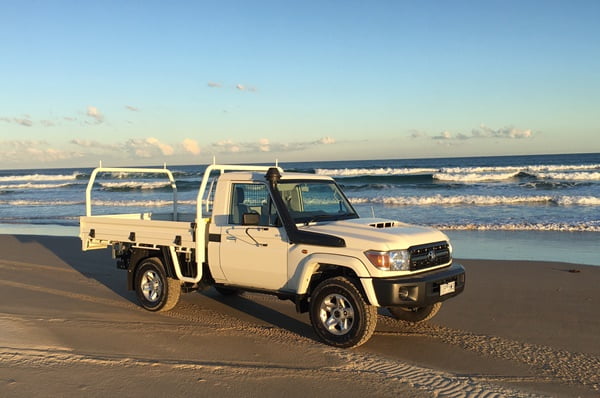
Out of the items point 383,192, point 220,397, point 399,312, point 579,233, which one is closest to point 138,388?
point 220,397

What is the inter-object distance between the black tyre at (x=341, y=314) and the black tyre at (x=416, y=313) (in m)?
1.25

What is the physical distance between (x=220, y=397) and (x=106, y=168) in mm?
5133

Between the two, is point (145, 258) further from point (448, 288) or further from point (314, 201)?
point (448, 288)

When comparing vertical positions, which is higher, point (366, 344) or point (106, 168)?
point (106, 168)

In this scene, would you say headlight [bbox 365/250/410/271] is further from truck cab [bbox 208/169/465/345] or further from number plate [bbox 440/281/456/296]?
number plate [bbox 440/281/456/296]

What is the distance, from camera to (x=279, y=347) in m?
6.05

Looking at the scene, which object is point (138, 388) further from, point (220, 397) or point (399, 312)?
point (399, 312)

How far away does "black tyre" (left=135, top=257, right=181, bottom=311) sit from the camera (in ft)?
25.1

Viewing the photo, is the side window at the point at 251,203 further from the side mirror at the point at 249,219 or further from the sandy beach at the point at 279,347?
the sandy beach at the point at 279,347

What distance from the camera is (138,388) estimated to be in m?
4.75

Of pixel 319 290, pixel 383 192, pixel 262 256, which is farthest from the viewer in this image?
pixel 383 192

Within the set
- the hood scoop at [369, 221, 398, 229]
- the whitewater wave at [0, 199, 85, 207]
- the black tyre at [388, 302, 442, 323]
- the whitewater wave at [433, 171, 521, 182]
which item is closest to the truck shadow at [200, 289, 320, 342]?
the black tyre at [388, 302, 442, 323]

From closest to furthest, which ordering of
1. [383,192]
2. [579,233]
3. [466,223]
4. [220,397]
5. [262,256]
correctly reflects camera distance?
[220,397] < [262,256] < [579,233] < [466,223] < [383,192]

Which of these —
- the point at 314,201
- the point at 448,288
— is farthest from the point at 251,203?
the point at 448,288
